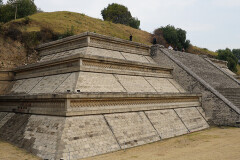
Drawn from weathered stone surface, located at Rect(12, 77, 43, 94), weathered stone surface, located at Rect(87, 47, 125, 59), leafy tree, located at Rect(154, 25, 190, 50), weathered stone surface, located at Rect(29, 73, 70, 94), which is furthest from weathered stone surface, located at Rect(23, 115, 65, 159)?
leafy tree, located at Rect(154, 25, 190, 50)

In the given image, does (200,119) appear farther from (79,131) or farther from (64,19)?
(64,19)

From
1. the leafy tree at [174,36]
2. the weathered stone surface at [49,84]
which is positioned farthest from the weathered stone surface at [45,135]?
the leafy tree at [174,36]

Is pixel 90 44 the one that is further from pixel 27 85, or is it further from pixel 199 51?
pixel 199 51

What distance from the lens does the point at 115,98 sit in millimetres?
8617

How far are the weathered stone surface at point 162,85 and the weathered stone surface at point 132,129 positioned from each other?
3.13 m

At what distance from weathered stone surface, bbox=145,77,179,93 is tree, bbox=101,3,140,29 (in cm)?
3307

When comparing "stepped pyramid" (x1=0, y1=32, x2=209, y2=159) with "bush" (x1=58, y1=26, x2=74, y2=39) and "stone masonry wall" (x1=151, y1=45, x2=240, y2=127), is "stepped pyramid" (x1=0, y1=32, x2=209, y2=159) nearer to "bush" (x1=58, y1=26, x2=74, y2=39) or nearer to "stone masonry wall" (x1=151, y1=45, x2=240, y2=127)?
"stone masonry wall" (x1=151, y1=45, x2=240, y2=127)

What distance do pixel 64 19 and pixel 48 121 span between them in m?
14.2

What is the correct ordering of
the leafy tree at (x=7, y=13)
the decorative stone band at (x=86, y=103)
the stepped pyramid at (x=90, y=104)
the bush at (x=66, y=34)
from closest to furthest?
the stepped pyramid at (x=90, y=104), the decorative stone band at (x=86, y=103), the bush at (x=66, y=34), the leafy tree at (x=7, y=13)

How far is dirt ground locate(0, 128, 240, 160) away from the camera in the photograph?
6.48m

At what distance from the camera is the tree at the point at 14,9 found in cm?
2252

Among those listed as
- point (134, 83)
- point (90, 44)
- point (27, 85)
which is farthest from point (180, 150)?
point (27, 85)

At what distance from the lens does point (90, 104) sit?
25.8 feet

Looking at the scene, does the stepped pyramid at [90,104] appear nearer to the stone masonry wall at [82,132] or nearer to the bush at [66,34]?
the stone masonry wall at [82,132]
